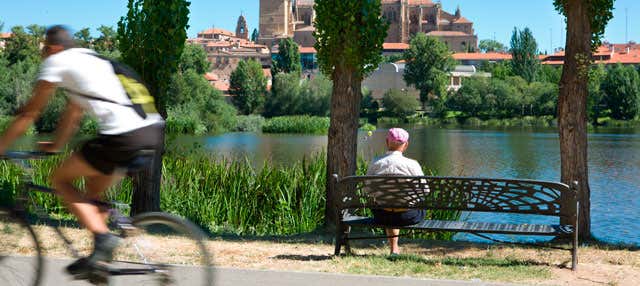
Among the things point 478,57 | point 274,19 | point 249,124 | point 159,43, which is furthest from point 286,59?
point 159,43

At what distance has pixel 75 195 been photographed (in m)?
4.19

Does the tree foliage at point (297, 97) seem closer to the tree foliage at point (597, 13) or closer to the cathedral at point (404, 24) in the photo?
the tree foliage at point (597, 13)

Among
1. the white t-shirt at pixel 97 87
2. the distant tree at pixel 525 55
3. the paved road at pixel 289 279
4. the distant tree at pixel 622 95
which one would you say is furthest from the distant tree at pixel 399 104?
the white t-shirt at pixel 97 87

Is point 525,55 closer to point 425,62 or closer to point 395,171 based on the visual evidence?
point 425,62

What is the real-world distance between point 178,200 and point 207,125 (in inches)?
1659

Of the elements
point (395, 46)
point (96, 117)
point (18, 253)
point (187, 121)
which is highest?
point (395, 46)

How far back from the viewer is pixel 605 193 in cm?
1973

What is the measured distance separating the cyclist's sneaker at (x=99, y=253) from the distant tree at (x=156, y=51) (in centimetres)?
563

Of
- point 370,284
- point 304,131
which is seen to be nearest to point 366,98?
point 304,131

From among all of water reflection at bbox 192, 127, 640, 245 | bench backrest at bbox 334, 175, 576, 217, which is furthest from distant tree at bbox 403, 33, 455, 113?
bench backrest at bbox 334, 175, 576, 217

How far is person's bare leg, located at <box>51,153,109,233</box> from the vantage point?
4133mm

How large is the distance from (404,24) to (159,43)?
172847 millimetres

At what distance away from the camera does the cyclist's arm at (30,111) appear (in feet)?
13.4

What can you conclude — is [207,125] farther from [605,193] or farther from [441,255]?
[441,255]
